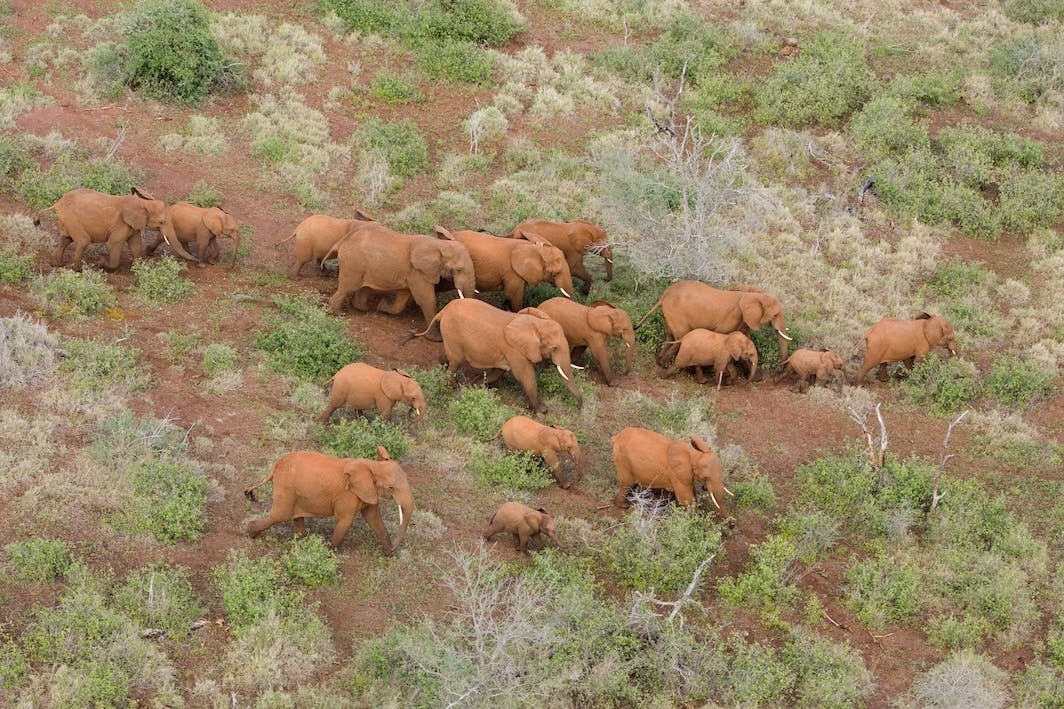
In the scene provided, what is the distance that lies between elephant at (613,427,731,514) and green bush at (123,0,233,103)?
11.0 m

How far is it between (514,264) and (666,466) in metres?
4.20

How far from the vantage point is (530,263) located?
47.8ft

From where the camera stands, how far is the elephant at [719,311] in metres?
14.4

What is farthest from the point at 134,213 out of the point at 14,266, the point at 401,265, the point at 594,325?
the point at 594,325

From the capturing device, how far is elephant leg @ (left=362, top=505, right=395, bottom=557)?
1028 centimetres

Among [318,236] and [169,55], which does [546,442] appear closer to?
[318,236]

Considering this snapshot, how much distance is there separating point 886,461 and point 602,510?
130 inches

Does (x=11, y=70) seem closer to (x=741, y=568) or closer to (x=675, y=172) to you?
(x=675, y=172)

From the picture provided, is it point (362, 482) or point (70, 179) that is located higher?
point (362, 482)

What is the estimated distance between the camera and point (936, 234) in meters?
18.6

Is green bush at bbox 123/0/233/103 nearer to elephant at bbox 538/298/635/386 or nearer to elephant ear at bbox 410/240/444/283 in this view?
elephant ear at bbox 410/240/444/283

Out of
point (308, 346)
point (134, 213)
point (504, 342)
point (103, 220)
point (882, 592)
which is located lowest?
point (882, 592)

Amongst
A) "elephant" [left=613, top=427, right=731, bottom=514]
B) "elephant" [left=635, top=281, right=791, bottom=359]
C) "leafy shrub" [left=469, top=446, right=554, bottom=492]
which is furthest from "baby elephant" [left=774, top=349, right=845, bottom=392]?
"leafy shrub" [left=469, top=446, right=554, bottom=492]

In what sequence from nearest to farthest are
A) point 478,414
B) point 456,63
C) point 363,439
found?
point 363,439, point 478,414, point 456,63
